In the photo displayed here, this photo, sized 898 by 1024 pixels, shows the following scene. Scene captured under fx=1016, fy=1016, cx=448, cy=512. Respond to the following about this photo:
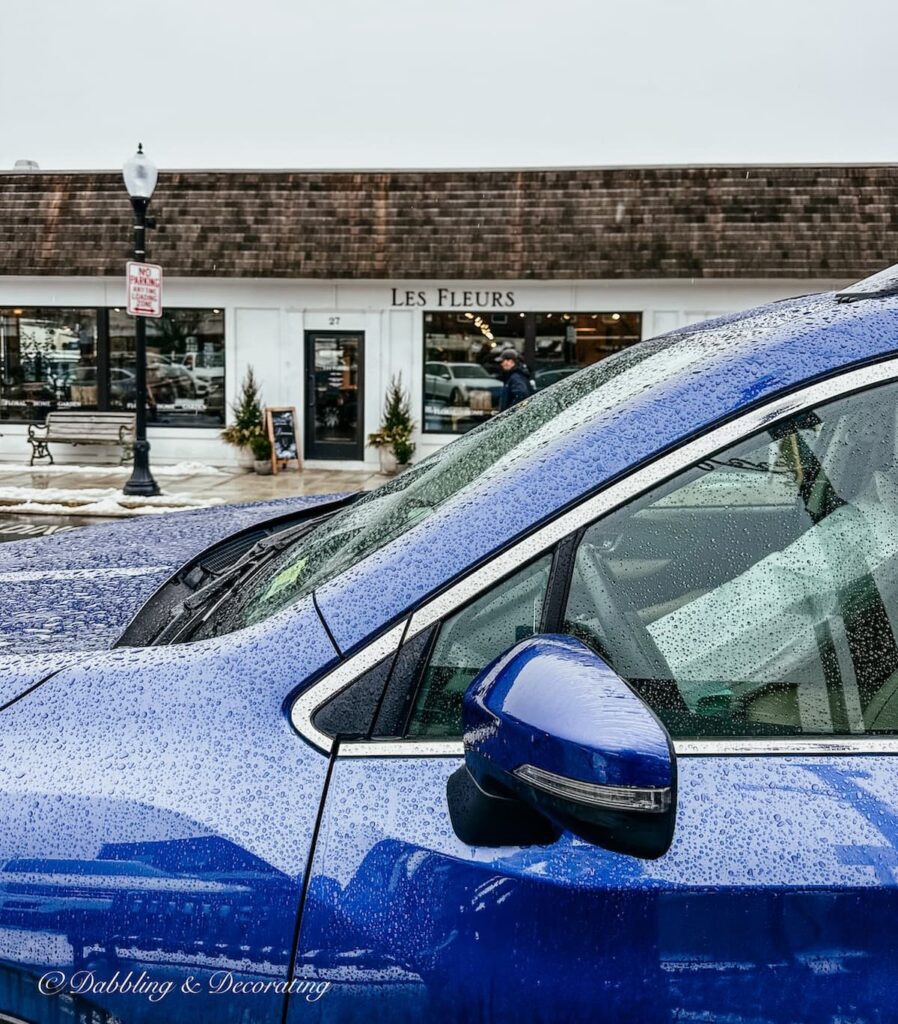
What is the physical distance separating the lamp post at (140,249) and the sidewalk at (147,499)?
281mm

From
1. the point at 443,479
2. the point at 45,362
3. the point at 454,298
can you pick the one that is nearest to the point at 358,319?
the point at 454,298

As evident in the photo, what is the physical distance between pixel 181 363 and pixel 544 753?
17.7 meters

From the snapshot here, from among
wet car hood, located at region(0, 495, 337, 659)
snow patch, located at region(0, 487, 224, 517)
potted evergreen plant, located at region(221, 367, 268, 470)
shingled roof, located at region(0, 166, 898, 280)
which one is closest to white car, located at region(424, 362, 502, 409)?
shingled roof, located at region(0, 166, 898, 280)

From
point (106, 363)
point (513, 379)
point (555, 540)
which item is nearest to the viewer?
point (555, 540)

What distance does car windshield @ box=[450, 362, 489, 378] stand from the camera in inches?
678

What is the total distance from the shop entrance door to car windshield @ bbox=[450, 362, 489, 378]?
1.67 m

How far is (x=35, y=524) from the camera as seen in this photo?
38.9 feet

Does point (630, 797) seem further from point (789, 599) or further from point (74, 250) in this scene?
point (74, 250)

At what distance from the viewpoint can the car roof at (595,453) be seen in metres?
1.38

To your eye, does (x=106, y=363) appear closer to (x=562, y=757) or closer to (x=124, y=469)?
(x=124, y=469)

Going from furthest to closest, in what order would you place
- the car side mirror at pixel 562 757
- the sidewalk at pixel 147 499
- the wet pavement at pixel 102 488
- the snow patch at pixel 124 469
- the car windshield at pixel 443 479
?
the snow patch at pixel 124 469, the sidewalk at pixel 147 499, the wet pavement at pixel 102 488, the car windshield at pixel 443 479, the car side mirror at pixel 562 757

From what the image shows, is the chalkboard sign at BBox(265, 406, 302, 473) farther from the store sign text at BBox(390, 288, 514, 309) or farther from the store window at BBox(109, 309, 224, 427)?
the store sign text at BBox(390, 288, 514, 309)

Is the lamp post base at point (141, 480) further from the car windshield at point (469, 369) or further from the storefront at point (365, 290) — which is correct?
the car windshield at point (469, 369)

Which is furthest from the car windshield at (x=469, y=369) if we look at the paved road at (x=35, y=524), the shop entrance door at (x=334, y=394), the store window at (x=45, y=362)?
the paved road at (x=35, y=524)
